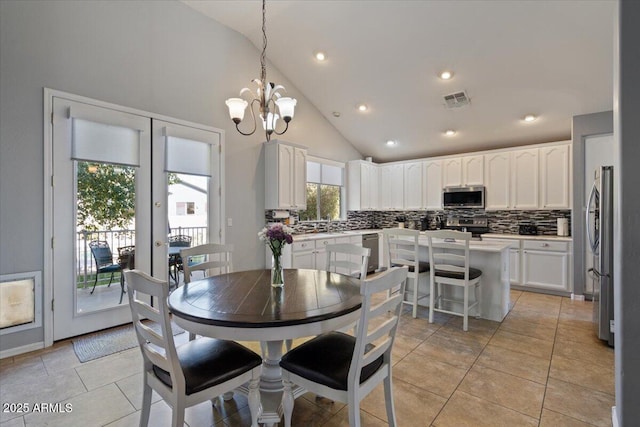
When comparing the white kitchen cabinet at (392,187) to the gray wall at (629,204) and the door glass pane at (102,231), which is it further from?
the gray wall at (629,204)

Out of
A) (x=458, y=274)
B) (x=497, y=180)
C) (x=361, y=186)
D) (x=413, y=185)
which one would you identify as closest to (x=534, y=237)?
(x=497, y=180)

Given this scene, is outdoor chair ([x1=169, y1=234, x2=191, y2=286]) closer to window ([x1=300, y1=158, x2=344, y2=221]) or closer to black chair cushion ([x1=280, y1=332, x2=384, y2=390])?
window ([x1=300, y1=158, x2=344, y2=221])

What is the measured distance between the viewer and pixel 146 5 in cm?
358

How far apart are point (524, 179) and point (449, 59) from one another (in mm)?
2514

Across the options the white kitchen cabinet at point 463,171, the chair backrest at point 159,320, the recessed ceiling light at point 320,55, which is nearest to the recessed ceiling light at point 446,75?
the recessed ceiling light at point 320,55

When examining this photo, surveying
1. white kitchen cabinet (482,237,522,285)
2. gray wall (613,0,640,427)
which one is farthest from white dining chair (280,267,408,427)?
white kitchen cabinet (482,237,522,285)

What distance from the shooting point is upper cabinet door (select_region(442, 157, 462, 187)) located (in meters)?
5.79

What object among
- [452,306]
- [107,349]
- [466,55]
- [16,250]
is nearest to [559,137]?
[466,55]

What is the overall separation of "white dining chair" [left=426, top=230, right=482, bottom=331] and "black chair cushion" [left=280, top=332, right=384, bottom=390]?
2.01 meters

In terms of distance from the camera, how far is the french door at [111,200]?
3037mm

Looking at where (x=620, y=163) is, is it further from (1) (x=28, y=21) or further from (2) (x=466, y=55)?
(1) (x=28, y=21)

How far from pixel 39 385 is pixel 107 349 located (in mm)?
608

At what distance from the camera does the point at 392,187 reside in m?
6.76

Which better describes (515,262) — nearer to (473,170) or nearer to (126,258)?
(473,170)
